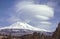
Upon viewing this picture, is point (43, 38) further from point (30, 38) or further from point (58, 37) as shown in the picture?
point (58, 37)

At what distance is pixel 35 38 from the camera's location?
115 feet

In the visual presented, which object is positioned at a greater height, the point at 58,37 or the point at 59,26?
the point at 59,26

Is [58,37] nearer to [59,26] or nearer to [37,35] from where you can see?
[59,26]

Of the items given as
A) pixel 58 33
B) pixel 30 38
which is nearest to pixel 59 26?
pixel 58 33

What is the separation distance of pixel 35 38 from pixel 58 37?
7.20 meters

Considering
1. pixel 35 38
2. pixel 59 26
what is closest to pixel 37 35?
pixel 35 38

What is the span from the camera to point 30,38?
35938 mm

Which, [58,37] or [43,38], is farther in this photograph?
[43,38]

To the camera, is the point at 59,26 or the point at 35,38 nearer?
the point at 59,26

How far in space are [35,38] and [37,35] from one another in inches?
32.5

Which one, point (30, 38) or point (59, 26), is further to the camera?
point (30, 38)

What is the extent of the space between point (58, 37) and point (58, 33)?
0.97 metres

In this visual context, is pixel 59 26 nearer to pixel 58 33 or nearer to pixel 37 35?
pixel 58 33

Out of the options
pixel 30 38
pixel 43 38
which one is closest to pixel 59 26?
pixel 43 38
